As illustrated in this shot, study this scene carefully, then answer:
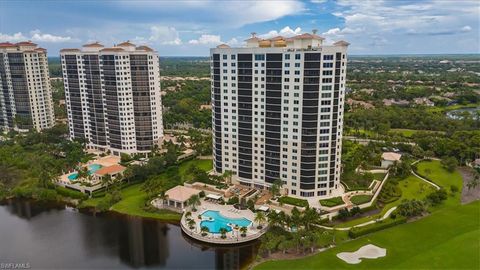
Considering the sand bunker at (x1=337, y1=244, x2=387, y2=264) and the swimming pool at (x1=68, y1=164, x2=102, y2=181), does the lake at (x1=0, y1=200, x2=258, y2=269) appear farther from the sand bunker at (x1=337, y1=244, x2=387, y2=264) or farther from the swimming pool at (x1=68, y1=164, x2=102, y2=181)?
the sand bunker at (x1=337, y1=244, x2=387, y2=264)

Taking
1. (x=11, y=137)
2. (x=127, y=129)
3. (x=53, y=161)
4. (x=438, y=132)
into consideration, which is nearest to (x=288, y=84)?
(x=127, y=129)

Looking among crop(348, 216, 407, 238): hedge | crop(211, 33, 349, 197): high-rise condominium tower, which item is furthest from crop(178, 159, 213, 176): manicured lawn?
crop(348, 216, 407, 238): hedge

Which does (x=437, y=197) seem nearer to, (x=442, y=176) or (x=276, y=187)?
(x=442, y=176)

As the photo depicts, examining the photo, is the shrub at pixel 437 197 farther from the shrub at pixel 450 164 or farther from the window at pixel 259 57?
the window at pixel 259 57

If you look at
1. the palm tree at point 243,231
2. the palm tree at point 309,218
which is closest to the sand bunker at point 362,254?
the palm tree at point 309,218

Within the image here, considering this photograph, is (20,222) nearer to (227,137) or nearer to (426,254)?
(227,137)
